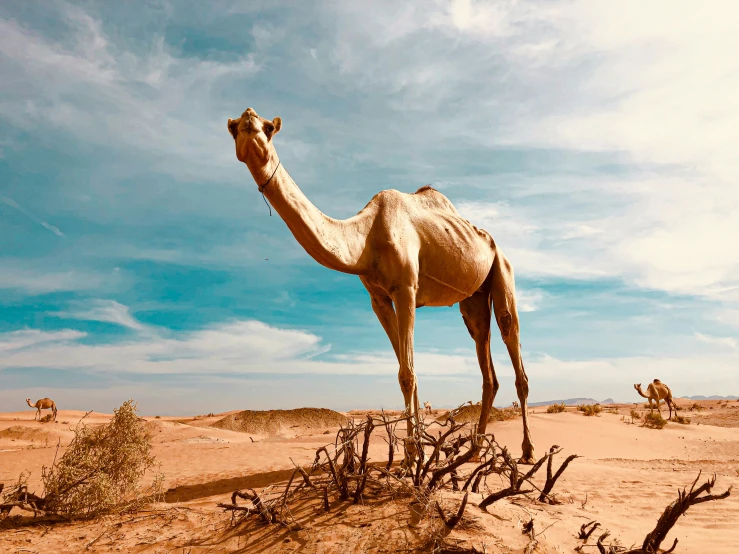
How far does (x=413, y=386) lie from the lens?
5.88 metres

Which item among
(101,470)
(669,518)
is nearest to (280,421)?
(101,470)

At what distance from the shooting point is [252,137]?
511 centimetres

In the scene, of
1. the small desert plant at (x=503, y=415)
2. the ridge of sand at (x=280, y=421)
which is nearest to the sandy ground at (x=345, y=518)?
the small desert plant at (x=503, y=415)

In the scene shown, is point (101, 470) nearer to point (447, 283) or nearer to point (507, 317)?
point (447, 283)

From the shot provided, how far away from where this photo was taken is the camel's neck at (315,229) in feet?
18.3

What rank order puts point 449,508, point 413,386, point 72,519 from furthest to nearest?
point 413,386 < point 72,519 < point 449,508

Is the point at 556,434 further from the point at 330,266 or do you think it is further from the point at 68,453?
the point at 68,453

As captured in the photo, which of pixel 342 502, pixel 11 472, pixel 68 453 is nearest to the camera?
pixel 342 502

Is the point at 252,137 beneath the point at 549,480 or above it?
above

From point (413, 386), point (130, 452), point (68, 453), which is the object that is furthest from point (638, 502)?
point (68, 453)

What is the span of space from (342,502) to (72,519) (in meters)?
2.99

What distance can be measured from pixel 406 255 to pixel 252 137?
2467 mm

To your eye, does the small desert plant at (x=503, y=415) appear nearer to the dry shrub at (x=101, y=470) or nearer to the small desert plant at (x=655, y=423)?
the small desert plant at (x=655, y=423)

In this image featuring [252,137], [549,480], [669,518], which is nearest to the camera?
[669,518]
